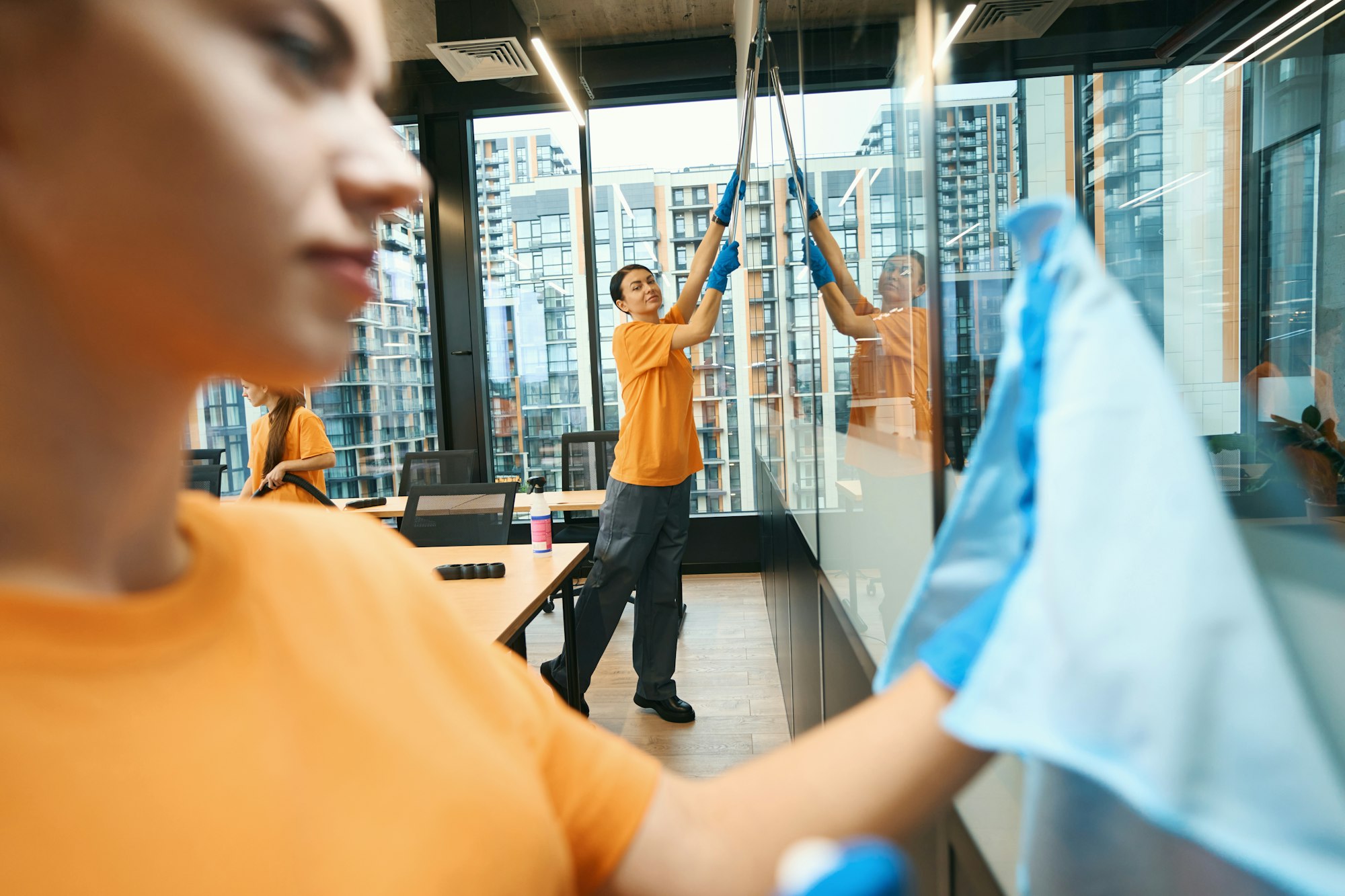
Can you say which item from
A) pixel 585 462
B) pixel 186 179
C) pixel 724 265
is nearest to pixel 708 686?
pixel 585 462

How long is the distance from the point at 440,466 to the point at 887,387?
367cm

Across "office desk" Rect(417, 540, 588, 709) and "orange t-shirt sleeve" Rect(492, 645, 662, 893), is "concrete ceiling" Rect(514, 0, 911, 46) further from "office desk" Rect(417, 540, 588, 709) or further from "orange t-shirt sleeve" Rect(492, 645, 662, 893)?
"orange t-shirt sleeve" Rect(492, 645, 662, 893)

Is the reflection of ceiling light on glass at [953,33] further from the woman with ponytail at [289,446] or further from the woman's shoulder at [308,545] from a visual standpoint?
the woman with ponytail at [289,446]

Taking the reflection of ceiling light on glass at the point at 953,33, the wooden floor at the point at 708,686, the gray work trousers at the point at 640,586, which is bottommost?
Answer: the wooden floor at the point at 708,686

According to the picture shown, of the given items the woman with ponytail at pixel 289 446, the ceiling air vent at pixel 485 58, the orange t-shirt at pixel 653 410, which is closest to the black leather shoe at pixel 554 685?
the orange t-shirt at pixel 653 410

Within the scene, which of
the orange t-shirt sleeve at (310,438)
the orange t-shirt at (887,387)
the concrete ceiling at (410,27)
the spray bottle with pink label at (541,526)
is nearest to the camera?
the orange t-shirt at (887,387)

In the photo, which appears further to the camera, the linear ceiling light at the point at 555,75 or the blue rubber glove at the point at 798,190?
the linear ceiling light at the point at 555,75

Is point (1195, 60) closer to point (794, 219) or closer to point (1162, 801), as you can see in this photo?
point (1162, 801)

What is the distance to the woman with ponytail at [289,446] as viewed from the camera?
3.55 metres

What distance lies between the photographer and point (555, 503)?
3.78 m

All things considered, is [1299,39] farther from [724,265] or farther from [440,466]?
[440,466]

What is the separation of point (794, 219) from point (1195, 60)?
208 centimetres

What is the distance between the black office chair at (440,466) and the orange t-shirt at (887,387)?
316 centimetres

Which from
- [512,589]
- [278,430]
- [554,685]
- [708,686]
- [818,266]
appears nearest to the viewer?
[818,266]
